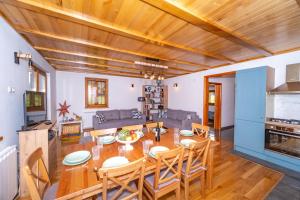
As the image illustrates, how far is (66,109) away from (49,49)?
2.85 m

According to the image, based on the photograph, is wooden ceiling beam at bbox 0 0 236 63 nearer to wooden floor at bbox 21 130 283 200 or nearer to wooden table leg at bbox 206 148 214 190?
wooden table leg at bbox 206 148 214 190

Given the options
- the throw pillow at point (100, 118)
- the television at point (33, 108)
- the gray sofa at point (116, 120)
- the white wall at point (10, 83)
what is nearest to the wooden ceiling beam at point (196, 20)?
the white wall at point (10, 83)

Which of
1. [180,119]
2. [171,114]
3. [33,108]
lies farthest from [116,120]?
[33,108]

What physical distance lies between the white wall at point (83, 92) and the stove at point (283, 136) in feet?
16.5

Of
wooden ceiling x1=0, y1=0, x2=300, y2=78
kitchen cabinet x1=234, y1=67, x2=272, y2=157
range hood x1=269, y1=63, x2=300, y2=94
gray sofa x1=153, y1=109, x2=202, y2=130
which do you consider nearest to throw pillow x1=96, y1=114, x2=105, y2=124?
gray sofa x1=153, y1=109, x2=202, y2=130

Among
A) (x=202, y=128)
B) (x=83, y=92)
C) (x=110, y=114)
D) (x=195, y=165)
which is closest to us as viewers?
(x=195, y=165)

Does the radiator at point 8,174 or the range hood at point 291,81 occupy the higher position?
the range hood at point 291,81

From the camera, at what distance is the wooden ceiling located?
4.56ft

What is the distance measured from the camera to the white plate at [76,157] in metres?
1.32

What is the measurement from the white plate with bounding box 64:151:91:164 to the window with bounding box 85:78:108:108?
13.9 feet

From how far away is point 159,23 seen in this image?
175 centimetres

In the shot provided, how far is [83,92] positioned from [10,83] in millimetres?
3548

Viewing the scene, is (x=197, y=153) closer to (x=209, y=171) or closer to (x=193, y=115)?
(x=209, y=171)

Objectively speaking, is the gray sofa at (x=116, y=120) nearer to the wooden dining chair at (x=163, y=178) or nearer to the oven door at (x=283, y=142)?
the wooden dining chair at (x=163, y=178)
